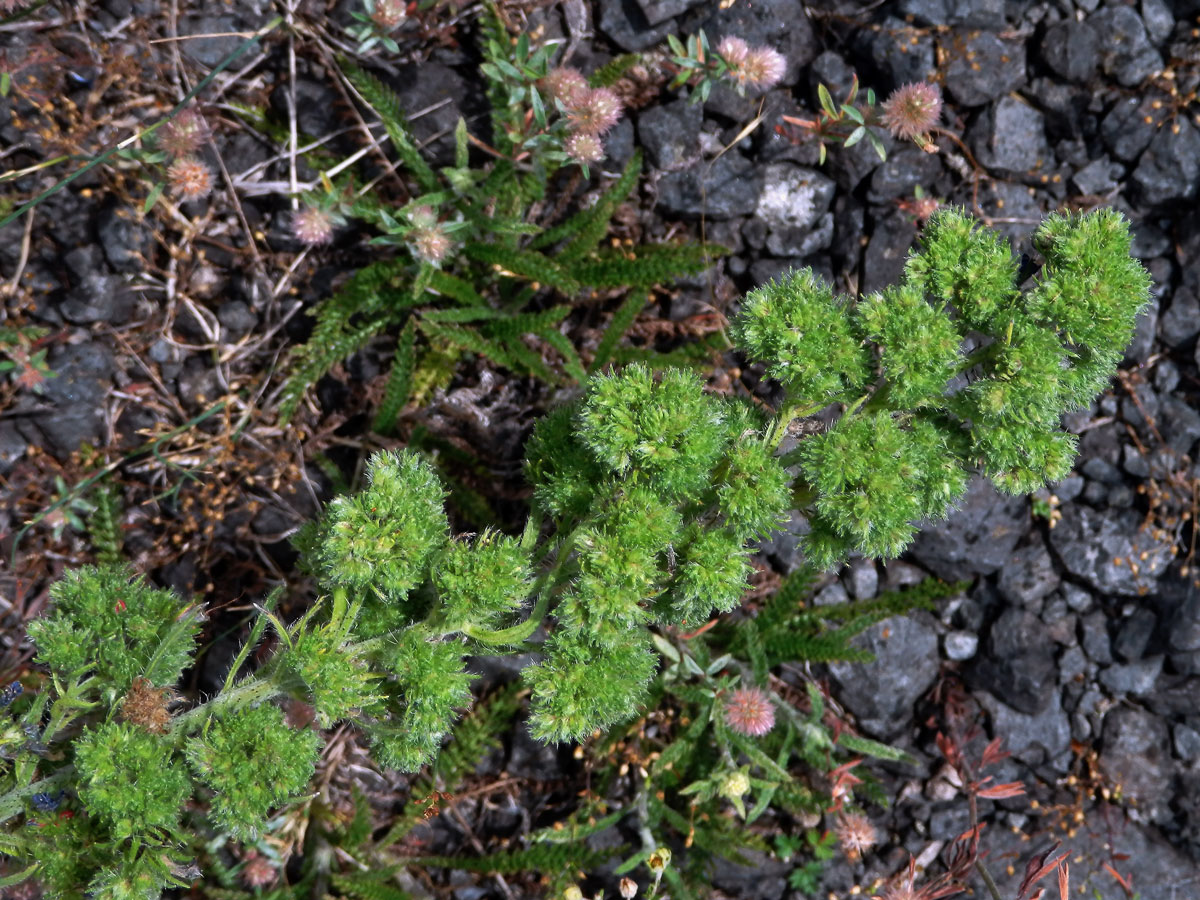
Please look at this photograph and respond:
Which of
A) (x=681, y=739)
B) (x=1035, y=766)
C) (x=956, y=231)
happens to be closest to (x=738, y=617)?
(x=681, y=739)

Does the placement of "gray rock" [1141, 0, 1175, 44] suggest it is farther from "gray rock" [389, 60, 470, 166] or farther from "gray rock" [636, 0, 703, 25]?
"gray rock" [389, 60, 470, 166]

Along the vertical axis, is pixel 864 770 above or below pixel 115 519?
below

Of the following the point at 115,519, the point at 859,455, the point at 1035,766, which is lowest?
the point at 1035,766

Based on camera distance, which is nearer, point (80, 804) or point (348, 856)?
point (80, 804)

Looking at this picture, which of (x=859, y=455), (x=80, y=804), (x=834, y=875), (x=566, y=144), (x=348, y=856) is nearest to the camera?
(x=859, y=455)

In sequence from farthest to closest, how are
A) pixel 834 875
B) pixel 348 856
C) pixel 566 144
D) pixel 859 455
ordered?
1. pixel 834 875
2. pixel 348 856
3. pixel 566 144
4. pixel 859 455

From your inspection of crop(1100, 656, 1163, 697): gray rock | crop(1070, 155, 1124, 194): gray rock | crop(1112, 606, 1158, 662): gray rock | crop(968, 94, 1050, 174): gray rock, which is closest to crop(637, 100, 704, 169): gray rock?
crop(968, 94, 1050, 174): gray rock

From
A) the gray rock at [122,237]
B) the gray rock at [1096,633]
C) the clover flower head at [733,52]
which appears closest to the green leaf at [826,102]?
the clover flower head at [733,52]

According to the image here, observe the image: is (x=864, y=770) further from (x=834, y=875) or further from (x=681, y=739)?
(x=681, y=739)
